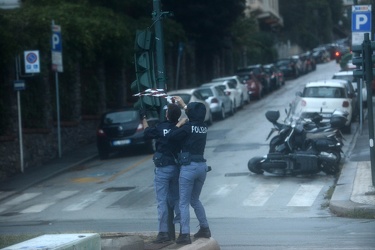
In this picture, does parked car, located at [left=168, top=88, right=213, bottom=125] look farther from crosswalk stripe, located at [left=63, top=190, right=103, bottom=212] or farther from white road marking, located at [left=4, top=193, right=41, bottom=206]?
crosswalk stripe, located at [left=63, top=190, right=103, bottom=212]

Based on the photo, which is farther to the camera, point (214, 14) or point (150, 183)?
point (214, 14)

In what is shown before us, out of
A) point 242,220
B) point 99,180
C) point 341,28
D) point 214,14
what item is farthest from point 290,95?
point 341,28

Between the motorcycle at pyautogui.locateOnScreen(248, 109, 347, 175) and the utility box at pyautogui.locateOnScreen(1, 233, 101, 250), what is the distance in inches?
478

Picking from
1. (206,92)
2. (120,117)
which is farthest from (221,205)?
(206,92)

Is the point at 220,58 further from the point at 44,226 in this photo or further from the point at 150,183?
the point at 44,226

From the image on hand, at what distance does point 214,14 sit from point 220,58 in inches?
408

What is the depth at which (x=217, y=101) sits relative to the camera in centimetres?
3819

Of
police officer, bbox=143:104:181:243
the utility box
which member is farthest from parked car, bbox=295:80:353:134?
the utility box

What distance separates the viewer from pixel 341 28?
320ft

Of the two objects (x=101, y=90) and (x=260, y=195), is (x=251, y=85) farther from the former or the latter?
(x=260, y=195)

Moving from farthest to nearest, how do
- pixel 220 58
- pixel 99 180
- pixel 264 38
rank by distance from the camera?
pixel 264 38
pixel 220 58
pixel 99 180

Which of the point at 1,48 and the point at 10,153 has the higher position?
the point at 1,48

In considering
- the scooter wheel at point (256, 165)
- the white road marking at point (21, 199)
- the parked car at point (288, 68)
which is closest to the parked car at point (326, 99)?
the scooter wheel at point (256, 165)

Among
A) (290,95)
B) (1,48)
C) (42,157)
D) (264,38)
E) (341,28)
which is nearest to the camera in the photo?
(1,48)
